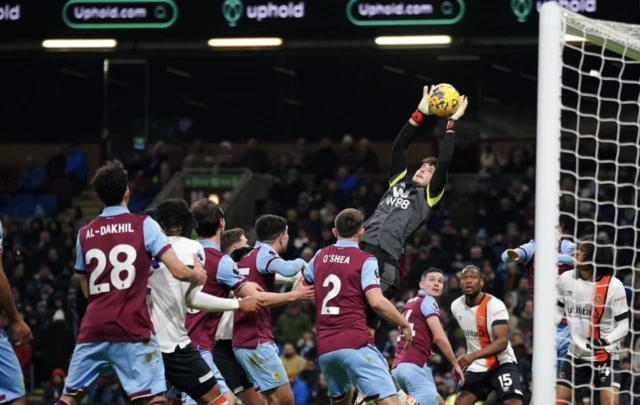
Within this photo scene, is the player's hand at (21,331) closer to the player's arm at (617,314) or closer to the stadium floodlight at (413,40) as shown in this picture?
the player's arm at (617,314)

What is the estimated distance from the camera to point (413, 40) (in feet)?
60.7

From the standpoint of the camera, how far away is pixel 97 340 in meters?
7.18

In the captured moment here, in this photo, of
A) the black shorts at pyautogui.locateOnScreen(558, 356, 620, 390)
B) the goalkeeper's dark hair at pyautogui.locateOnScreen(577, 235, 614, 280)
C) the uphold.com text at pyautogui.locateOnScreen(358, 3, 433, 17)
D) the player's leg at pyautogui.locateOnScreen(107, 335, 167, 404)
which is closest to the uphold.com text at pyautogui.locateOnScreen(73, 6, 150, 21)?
the uphold.com text at pyautogui.locateOnScreen(358, 3, 433, 17)

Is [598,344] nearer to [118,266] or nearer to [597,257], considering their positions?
[597,257]

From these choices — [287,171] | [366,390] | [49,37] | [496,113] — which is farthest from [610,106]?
[366,390]

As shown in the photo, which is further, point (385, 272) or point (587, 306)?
point (587, 306)

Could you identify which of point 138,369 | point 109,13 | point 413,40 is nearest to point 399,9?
point 413,40

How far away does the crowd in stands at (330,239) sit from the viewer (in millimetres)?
17500

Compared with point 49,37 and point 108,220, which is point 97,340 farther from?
point 49,37

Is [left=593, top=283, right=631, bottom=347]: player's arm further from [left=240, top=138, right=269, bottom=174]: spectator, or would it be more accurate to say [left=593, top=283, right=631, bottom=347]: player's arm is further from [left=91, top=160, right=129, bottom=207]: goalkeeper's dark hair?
[left=240, top=138, right=269, bottom=174]: spectator

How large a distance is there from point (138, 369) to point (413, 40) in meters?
12.3

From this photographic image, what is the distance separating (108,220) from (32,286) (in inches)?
562

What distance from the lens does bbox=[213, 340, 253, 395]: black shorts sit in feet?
32.9

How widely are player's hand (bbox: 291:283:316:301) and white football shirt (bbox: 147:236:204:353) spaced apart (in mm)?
916
